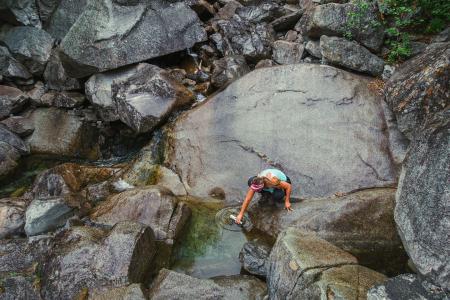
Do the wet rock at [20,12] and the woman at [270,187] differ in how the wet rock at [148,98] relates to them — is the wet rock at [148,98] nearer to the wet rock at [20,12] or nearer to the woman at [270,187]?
the woman at [270,187]

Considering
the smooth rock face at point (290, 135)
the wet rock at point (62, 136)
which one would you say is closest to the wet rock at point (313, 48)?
the smooth rock face at point (290, 135)

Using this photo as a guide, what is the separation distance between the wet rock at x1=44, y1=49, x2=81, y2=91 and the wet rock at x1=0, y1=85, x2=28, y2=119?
1.11 metres

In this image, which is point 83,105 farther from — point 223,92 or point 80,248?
point 80,248

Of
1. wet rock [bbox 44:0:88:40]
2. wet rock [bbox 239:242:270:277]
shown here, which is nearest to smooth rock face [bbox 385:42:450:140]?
wet rock [bbox 239:242:270:277]

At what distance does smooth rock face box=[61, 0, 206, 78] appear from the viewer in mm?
12461

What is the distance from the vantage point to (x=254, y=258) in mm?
7598

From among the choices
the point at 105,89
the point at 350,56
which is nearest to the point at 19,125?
the point at 105,89

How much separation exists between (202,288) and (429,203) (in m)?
3.84

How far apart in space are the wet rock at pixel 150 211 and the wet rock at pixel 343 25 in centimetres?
665

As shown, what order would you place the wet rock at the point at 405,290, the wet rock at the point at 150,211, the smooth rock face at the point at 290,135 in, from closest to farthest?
the wet rock at the point at 405,290, the wet rock at the point at 150,211, the smooth rock face at the point at 290,135

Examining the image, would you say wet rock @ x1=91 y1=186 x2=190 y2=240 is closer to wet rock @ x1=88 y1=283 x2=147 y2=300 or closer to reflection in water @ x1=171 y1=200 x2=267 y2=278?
reflection in water @ x1=171 y1=200 x2=267 y2=278

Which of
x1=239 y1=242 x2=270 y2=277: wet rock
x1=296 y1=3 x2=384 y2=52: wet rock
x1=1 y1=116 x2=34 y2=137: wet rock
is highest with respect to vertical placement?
x1=296 y1=3 x2=384 y2=52: wet rock

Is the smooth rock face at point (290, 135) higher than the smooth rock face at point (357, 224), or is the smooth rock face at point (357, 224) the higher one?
the smooth rock face at point (290, 135)

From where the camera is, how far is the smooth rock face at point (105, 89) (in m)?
12.6
